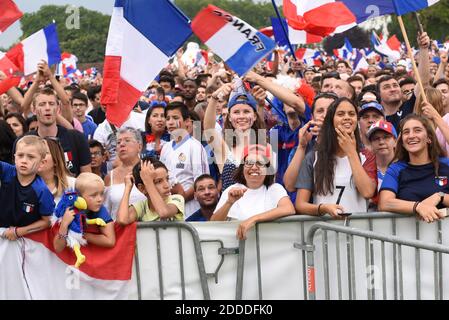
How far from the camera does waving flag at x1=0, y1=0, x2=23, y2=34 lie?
8.35 m

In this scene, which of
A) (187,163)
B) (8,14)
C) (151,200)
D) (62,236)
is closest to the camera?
(62,236)

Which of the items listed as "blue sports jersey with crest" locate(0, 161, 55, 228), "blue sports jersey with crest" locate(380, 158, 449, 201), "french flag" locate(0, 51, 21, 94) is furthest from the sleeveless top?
"french flag" locate(0, 51, 21, 94)

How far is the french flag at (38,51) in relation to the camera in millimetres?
10414

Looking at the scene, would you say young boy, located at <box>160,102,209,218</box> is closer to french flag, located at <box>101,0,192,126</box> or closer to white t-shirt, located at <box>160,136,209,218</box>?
white t-shirt, located at <box>160,136,209,218</box>

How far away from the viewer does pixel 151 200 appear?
6348 millimetres

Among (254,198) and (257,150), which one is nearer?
(254,198)

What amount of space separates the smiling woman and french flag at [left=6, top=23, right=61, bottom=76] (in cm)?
452

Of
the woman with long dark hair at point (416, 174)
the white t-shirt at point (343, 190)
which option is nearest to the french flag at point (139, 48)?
the white t-shirt at point (343, 190)

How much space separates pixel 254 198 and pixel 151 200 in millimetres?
788

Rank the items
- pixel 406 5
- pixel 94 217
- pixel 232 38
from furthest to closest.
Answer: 1. pixel 406 5
2. pixel 232 38
3. pixel 94 217

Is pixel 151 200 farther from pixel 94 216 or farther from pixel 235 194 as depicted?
pixel 235 194

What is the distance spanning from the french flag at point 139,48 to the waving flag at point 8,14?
1664mm

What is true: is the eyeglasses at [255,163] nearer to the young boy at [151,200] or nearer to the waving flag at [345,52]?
the young boy at [151,200]

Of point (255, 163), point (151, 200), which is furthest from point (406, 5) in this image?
point (151, 200)
